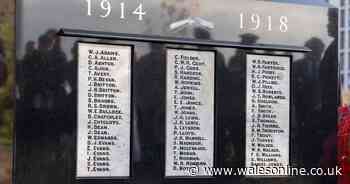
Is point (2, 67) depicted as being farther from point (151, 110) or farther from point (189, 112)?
point (189, 112)

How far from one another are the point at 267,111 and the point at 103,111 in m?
1.53

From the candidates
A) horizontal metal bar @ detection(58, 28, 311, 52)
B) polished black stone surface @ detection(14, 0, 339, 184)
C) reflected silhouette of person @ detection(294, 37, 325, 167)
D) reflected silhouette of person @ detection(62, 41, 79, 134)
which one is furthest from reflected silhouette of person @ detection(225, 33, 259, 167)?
reflected silhouette of person @ detection(62, 41, 79, 134)

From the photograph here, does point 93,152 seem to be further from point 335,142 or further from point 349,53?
point 349,53

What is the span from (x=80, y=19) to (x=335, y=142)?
262cm

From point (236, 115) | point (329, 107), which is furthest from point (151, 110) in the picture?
point (329, 107)

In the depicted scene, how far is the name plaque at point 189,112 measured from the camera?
600cm

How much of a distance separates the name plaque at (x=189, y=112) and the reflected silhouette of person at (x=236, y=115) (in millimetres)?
172

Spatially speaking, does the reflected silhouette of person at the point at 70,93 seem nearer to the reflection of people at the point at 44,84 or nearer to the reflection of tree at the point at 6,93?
the reflection of people at the point at 44,84

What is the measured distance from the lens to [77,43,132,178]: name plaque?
5.66m

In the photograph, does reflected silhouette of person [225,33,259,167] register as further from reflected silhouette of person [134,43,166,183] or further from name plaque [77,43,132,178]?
name plaque [77,43,132,178]

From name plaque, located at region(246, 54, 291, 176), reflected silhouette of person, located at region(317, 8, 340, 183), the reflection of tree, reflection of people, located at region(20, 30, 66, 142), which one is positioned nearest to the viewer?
the reflection of tree

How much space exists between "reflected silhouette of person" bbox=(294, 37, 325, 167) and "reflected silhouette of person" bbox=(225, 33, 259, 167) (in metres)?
0.56

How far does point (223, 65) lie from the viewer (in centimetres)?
625

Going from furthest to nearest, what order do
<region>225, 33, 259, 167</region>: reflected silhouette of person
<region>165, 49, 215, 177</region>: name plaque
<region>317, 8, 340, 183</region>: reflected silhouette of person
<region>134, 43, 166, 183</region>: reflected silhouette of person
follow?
<region>317, 8, 340, 183</region>: reflected silhouette of person → <region>225, 33, 259, 167</region>: reflected silhouette of person → <region>165, 49, 215, 177</region>: name plaque → <region>134, 43, 166, 183</region>: reflected silhouette of person
